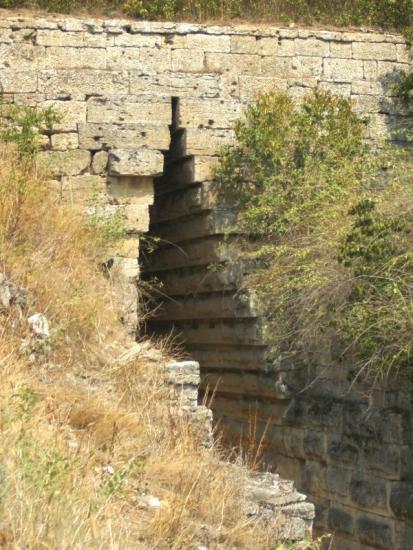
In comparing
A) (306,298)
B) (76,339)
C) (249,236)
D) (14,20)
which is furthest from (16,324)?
(14,20)

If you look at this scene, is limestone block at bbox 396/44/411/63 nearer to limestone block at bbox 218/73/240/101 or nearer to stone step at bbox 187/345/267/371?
limestone block at bbox 218/73/240/101

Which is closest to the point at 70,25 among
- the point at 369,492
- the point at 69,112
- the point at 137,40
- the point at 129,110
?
the point at 137,40

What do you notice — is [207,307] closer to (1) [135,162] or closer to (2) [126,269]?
(2) [126,269]

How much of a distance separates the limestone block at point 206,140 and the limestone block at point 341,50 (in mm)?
1694

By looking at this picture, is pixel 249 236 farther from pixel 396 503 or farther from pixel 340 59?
pixel 396 503

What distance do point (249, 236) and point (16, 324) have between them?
161 inches

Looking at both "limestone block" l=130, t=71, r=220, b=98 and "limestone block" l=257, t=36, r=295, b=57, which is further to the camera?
"limestone block" l=257, t=36, r=295, b=57

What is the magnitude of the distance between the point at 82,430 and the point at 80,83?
545 cm

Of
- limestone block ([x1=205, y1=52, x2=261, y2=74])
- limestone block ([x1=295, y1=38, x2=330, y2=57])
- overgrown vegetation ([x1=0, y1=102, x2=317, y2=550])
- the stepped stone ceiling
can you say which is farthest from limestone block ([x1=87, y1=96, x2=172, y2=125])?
limestone block ([x1=295, y1=38, x2=330, y2=57])

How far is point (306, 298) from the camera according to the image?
10195 mm

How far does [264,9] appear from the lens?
12484 millimetres

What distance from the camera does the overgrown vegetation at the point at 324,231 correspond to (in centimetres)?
938

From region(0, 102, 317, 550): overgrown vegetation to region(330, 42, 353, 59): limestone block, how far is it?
3613 millimetres

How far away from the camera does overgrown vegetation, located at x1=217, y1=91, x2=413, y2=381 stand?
9.38 m
